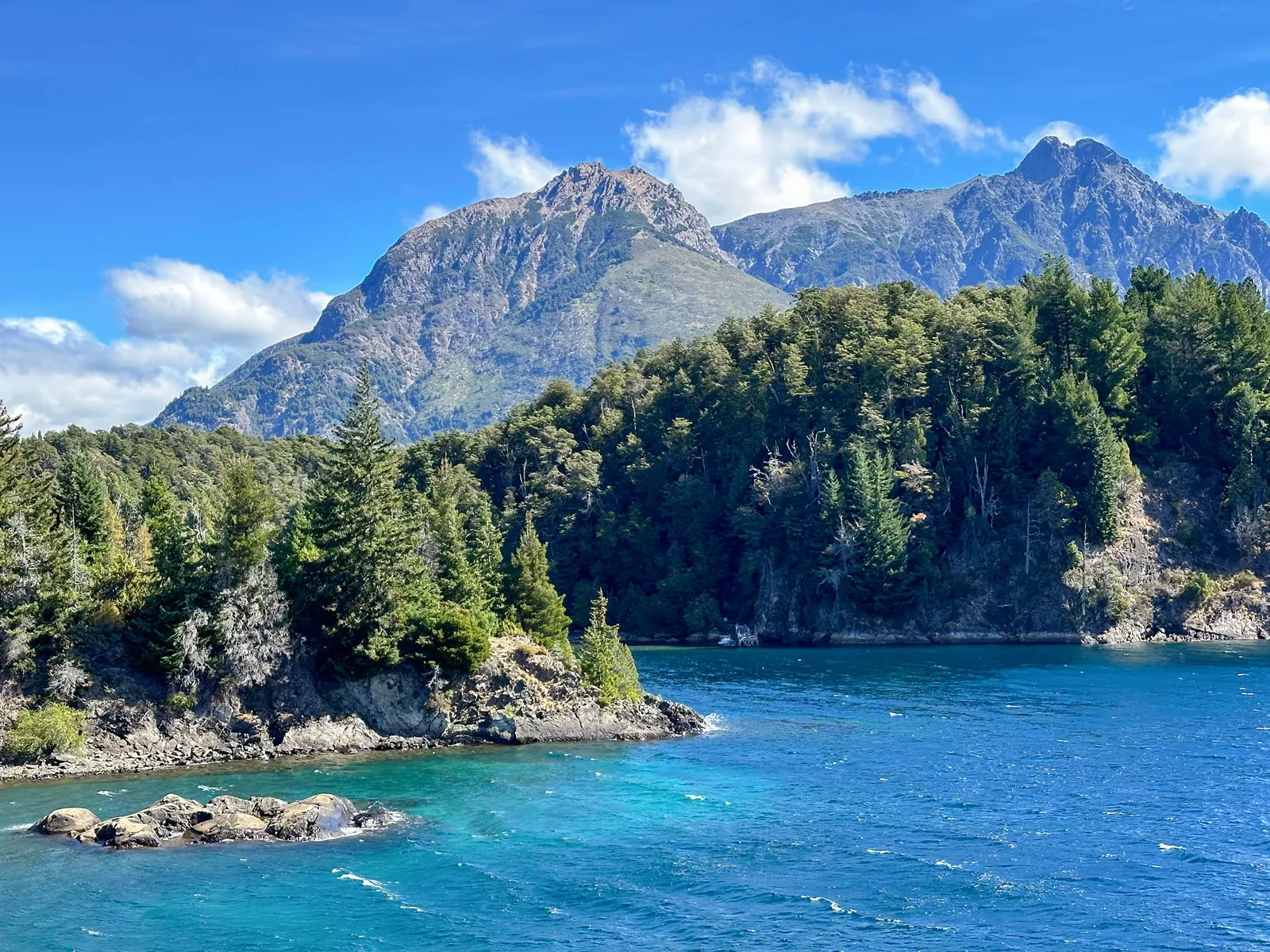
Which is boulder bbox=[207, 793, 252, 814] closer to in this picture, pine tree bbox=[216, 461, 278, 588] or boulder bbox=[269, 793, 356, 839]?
boulder bbox=[269, 793, 356, 839]

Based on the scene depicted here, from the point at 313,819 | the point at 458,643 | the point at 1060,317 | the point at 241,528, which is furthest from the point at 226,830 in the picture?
the point at 1060,317

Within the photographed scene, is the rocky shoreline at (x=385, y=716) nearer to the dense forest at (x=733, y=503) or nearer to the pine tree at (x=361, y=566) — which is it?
the dense forest at (x=733, y=503)

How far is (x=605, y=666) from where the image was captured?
83.7 metres

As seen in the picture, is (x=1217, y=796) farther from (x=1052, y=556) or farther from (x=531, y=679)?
(x=1052, y=556)

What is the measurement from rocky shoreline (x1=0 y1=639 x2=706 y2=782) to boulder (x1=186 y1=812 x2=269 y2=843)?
711 inches

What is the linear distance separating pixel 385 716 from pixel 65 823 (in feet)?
83.7

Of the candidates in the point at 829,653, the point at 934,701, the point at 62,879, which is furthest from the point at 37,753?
the point at 829,653

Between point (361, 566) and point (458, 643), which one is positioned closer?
point (458, 643)

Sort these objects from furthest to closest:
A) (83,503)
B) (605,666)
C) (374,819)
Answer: (83,503) → (605,666) → (374,819)

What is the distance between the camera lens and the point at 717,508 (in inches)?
6403

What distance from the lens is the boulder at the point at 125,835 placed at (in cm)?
5391

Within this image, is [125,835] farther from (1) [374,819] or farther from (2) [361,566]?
(2) [361,566]

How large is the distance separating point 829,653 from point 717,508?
119ft

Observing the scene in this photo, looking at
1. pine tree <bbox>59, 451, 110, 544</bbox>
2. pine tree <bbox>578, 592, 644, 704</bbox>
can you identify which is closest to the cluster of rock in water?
pine tree <bbox>578, 592, 644, 704</bbox>
